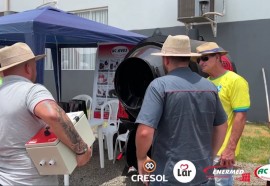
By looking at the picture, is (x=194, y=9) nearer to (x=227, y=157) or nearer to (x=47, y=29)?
(x=47, y=29)

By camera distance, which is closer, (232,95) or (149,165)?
(149,165)

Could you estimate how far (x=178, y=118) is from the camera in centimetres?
206

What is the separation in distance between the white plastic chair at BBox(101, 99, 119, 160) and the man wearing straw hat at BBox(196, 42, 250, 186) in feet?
10.7

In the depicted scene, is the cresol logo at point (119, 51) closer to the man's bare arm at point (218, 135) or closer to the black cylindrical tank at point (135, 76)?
the black cylindrical tank at point (135, 76)

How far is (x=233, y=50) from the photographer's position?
8789 mm

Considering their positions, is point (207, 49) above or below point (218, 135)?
above

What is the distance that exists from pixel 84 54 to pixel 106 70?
15.7 ft

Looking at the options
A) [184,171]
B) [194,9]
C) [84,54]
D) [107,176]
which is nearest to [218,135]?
[184,171]

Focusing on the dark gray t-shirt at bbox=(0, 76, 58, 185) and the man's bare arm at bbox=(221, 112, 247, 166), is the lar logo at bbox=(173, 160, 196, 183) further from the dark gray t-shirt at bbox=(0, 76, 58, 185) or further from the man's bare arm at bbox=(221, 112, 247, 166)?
the dark gray t-shirt at bbox=(0, 76, 58, 185)

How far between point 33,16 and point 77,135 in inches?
126

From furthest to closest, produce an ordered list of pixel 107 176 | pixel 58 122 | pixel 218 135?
pixel 107 176
pixel 218 135
pixel 58 122

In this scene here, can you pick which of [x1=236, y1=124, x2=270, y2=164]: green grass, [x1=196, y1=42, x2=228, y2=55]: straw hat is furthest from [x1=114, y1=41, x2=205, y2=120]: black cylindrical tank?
[x1=236, y1=124, x2=270, y2=164]: green grass

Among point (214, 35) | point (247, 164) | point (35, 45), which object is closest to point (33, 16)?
point (35, 45)

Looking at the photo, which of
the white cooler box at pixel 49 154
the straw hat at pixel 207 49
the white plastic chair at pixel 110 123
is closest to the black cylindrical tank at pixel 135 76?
the straw hat at pixel 207 49
